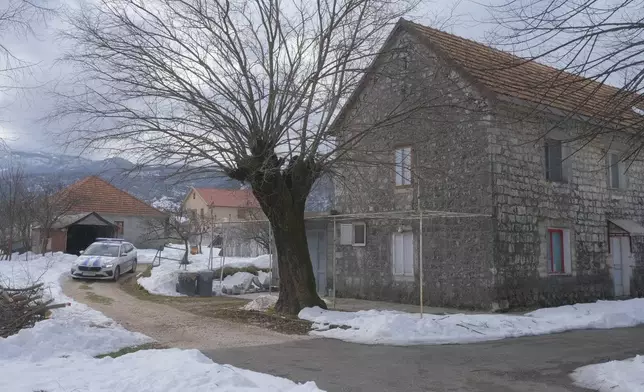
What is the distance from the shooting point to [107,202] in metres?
44.0

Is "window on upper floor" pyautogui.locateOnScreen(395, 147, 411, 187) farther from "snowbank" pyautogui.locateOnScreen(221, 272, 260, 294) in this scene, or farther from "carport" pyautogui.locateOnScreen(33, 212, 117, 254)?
"carport" pyautogui.locateOnScreen(33, 212, 117, 254)

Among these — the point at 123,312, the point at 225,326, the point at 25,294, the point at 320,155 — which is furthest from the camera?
the point at 123,312

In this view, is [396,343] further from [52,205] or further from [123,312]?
[52,205]

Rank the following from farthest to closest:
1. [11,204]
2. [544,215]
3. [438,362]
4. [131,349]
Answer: [11,204]
[544,215]
[131,349]
[438,362]

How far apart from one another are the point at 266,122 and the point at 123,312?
593 centimetres

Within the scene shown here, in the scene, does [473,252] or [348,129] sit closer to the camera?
[348,129]

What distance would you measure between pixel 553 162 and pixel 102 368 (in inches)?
535

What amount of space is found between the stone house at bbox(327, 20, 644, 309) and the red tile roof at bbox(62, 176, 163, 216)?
2836 cm

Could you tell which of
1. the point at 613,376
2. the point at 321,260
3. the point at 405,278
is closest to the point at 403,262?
the point at 405,278

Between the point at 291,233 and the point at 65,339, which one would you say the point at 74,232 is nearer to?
the point at 291,233

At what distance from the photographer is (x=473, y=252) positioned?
49.2 feet

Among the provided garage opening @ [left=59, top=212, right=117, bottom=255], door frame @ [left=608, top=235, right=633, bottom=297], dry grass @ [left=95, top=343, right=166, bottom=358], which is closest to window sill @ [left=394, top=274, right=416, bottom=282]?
door frame @ [left=608, top=235, right=633, bottom=297]

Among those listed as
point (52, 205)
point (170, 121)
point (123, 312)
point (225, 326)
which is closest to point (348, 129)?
point (170, 121)

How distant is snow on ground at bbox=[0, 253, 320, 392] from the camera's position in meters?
6.30
